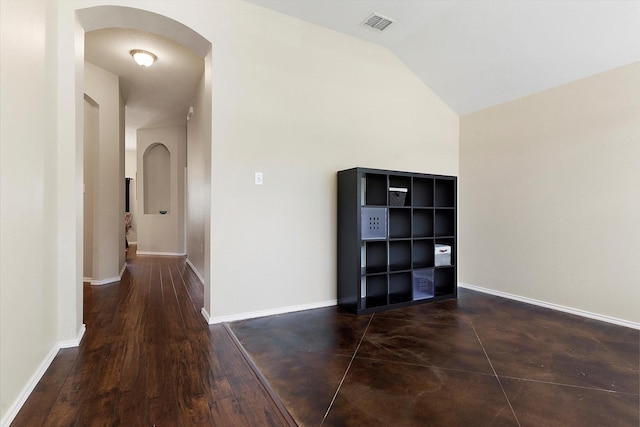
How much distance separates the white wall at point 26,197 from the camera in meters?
1.35

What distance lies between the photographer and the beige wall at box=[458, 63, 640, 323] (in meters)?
2.62

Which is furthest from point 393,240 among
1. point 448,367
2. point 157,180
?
point 157,180

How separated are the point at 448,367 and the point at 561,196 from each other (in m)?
2.29

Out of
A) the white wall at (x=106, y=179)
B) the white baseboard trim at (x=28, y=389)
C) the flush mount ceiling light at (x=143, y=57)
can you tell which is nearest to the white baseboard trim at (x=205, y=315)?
the white baseboard trim at (x=28, y=389)

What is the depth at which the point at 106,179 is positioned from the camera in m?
4.08

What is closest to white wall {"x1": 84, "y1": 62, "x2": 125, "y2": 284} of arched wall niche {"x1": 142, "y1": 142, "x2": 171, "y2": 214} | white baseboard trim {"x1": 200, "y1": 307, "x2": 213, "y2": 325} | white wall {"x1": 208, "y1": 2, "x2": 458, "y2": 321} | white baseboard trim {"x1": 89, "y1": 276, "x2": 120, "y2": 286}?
white baseboard trim {"x1": 89, "y1": 276, "x2": 120, "y2": 286}

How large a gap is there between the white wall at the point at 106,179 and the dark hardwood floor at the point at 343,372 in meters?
1.34

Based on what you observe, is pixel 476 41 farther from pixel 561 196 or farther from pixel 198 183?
pixel 198 183

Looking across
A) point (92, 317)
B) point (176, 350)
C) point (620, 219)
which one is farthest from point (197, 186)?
point (620, 219)

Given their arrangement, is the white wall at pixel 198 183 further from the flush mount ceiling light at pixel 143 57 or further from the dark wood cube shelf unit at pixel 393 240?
the dark wood cube shelf unit at pixel 393 240

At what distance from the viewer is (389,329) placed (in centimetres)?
246

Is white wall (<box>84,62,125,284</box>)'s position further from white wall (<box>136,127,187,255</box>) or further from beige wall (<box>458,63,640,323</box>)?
beige wall (<box>458,63,640,323</box>)

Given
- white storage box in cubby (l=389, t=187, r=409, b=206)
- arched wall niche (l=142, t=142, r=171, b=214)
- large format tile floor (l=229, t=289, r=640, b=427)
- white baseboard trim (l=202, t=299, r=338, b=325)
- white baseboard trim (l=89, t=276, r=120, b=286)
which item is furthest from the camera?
arched wall niche (l=142, t=142, r=171, b=214)

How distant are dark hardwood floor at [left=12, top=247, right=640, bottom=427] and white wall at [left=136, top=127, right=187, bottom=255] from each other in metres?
3.93
